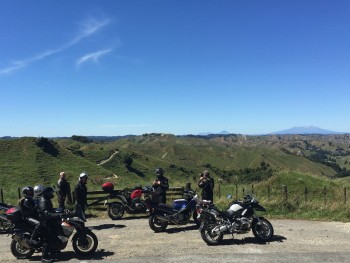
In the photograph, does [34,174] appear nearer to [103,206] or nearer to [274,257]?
[103,206]

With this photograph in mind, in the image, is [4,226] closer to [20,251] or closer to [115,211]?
[20,251]

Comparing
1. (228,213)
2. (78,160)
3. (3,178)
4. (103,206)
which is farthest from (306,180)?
(78,160)

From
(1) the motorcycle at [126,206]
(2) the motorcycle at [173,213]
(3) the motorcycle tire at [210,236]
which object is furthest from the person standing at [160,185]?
(3) the motorcycle tire at [210,236]

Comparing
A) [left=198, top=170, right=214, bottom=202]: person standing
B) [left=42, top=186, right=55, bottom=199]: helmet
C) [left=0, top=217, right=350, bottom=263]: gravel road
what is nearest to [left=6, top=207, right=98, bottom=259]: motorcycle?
[left=0, top=217, right=350, bottom=263]: gravel road

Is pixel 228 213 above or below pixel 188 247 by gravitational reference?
above

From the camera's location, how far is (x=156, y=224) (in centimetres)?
1377

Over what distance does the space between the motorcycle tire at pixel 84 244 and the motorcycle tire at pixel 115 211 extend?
533 cm

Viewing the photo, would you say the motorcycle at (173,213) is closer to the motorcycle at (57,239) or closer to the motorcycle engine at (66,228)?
the motorcycle at (57,239)

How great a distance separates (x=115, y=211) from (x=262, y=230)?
22.1 ft

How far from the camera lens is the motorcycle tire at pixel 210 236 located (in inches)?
464

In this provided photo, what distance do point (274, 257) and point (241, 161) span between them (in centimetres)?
19094

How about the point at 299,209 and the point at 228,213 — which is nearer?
the point at 228,213

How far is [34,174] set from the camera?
222ft

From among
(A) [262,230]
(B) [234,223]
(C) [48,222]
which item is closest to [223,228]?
(B) [234,223]
